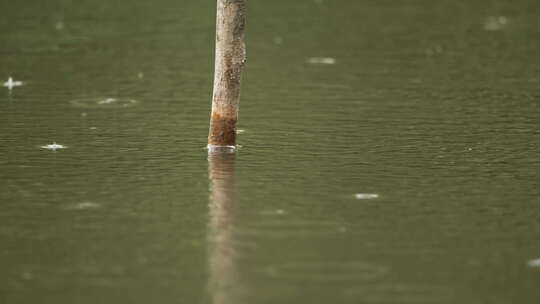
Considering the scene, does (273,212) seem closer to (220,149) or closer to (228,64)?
(228,64)

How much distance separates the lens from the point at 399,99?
50.0 ft

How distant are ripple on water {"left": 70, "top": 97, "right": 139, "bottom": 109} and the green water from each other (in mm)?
69

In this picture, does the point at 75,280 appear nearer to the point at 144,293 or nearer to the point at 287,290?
the point at 144,293

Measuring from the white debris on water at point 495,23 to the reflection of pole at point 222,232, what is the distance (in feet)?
32.4

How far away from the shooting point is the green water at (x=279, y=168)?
26.5 feet

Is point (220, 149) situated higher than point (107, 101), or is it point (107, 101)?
point (107, 101)

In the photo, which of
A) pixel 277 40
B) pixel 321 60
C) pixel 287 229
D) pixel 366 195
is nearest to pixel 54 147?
pixel 366 195

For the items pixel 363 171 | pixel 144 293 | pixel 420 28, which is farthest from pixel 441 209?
pixel 420 28

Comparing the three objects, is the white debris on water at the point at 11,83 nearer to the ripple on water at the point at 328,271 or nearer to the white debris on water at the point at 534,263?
the ripple on water at the point at 328,271

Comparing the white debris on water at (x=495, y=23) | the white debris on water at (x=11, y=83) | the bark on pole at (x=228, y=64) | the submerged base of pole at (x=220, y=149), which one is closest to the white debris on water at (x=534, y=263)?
the bark on pole at (x=228, y=64)

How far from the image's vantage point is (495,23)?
21656 mm

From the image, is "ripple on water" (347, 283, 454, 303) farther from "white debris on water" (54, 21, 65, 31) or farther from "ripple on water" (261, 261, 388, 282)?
"white debris on water" (54, 21, 65, 31)

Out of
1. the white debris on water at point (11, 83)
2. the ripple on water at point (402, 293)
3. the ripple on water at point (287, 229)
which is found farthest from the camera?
the white debris on water at point (11, 83)

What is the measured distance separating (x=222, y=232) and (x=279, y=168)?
2374mm
